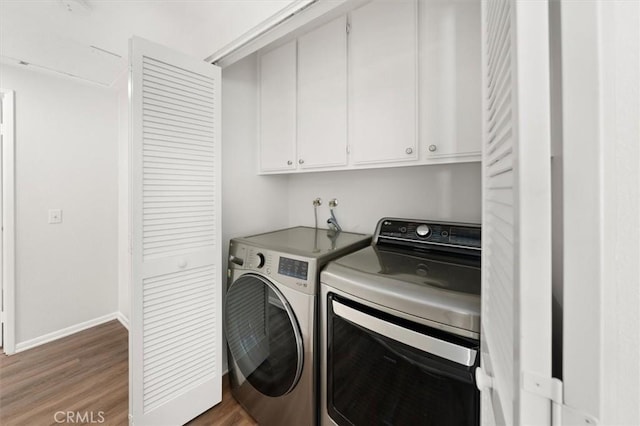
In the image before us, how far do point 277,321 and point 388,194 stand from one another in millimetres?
1073

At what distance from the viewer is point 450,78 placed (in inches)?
44.2

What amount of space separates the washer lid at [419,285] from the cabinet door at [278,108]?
0.98 meters

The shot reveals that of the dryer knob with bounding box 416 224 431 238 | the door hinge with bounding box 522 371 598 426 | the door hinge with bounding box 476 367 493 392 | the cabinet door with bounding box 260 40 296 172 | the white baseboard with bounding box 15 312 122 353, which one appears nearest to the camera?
the door hinge with bounding box 522 371 598 426

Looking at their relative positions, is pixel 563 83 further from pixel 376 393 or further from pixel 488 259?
pixel 376 393

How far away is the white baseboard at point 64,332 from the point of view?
81.8 inches

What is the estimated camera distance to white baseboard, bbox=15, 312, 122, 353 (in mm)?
2078

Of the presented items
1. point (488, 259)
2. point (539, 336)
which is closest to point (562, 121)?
point (539, 336)

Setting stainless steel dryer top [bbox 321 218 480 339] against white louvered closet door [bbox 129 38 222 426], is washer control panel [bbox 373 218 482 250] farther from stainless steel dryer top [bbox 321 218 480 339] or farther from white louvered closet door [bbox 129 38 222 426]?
white louvered closet door [bbox 129 38 222 426]

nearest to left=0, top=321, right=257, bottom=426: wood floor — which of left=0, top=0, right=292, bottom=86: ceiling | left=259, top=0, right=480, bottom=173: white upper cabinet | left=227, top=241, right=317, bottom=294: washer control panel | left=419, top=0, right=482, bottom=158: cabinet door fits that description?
left=227, top=241, right=317, bottom=294: washer control panel

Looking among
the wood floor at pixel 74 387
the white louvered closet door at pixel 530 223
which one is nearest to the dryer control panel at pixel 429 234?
the white louvered closet door at pixel 530 223

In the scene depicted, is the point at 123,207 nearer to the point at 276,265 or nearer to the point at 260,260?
the point at 260,260

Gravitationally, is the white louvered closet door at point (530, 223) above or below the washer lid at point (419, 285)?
above

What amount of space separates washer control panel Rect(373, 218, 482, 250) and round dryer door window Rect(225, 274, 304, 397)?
72 centimetres

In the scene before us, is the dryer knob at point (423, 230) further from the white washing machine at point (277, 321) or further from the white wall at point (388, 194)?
the white washing machine at point (277, 321)
